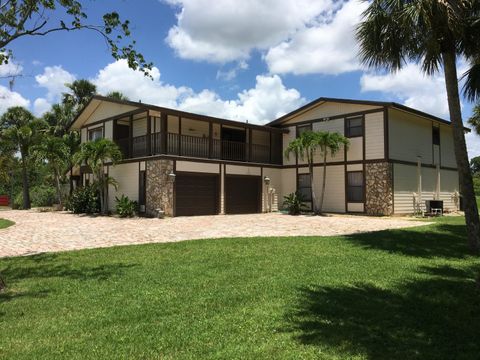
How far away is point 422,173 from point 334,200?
5218 mm

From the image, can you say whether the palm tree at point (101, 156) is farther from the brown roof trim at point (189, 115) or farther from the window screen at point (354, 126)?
the window screen at point (354, 126)

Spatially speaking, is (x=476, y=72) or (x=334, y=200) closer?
(x=476, y=72)

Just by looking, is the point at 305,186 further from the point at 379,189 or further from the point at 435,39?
the point at 435,39

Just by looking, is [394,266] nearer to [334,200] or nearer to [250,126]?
[334,200]

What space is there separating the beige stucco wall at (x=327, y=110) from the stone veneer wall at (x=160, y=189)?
8988 mm

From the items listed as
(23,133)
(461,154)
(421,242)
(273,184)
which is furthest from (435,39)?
(23,133)

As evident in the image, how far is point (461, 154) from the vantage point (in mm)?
→ 10117

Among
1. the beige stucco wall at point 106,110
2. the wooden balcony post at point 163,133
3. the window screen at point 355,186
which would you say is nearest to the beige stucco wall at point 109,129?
the beige stucco wall at point 106,110

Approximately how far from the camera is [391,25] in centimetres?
1043

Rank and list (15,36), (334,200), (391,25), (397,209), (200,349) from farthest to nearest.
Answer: (334,200) < (397,209) < (391,25) < (15,36) < (200,349)

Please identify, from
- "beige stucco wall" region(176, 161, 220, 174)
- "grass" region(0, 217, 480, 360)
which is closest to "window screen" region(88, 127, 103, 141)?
"beige stucco wall" region(176, 161, 220, 174)

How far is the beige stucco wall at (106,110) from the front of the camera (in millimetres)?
23547

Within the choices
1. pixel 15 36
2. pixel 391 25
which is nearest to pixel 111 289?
pixel 15 36

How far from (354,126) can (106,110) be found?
14.2 metres
